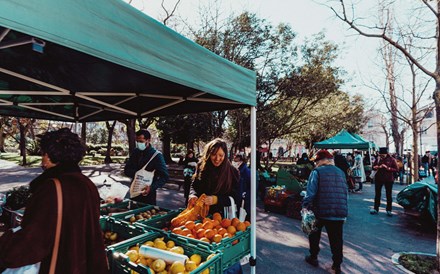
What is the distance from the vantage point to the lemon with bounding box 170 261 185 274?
5.55ft

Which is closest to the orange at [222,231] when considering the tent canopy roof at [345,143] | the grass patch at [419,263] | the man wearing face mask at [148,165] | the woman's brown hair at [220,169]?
the woman's brown hair at [220,169]

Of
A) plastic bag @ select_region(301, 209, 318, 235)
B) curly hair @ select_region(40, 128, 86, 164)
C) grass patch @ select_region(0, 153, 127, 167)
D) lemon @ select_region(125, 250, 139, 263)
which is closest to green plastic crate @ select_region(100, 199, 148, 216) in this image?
lemon @ select_region(125, 250, 139, 263)

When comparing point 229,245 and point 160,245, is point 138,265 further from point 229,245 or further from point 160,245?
point 229,245

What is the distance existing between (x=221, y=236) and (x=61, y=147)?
1.39 m

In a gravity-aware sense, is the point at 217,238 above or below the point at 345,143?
→ below

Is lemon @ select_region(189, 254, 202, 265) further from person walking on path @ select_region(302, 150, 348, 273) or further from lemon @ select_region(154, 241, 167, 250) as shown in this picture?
person walking on path @ select_region(302, 150, 348, 273)

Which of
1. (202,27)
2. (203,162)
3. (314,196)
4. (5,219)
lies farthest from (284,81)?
(5,219)

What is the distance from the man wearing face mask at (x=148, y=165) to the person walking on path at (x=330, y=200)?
228 centimetres

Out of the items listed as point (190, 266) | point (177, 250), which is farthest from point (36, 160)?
point (190, 266)

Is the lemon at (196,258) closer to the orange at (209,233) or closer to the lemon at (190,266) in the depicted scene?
the lemon at (190,266)

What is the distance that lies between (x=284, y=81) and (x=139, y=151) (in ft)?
33.4

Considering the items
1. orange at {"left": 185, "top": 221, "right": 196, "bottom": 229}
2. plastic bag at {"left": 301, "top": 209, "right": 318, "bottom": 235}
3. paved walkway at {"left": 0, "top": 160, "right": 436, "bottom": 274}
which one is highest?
orange at {"left": 185, "top": 221, "right": 196, "bottom": 229}

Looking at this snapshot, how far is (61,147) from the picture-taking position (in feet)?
5.15

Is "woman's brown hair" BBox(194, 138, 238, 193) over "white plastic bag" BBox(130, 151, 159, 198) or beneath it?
over
